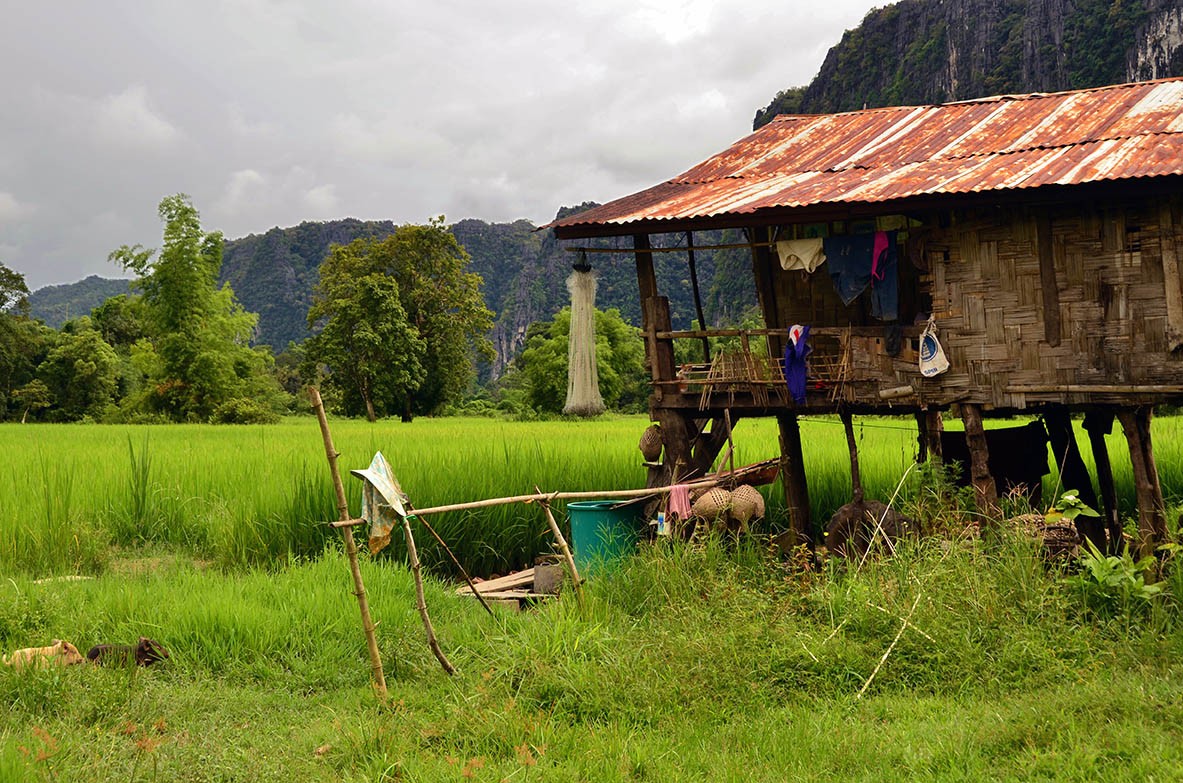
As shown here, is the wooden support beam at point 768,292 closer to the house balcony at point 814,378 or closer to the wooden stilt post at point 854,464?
the house balcony at point 814,378

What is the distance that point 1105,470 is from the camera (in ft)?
30.1

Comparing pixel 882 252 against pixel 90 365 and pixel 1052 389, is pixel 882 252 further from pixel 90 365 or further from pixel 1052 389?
pixel 90 365

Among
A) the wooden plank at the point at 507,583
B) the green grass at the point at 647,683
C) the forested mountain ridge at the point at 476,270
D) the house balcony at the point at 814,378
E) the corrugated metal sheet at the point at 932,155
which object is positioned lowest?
the wooden plank at the point at 507,583

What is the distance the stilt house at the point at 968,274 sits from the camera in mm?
6941

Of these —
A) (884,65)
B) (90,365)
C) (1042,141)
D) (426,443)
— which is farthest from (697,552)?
(884,65)

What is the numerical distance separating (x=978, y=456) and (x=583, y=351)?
322cm

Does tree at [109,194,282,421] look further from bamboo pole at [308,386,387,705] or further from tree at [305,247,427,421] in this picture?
bamboo pole at [308,386,387,705]

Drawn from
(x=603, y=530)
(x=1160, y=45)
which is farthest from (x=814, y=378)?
(x=1160, y=45)

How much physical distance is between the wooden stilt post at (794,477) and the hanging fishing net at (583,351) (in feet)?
6.02

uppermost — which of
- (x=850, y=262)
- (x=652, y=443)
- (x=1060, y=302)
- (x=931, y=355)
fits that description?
(x=850, y=262)

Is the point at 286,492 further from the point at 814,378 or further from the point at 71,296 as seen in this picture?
the point at 71,296

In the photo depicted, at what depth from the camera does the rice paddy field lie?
4.00m

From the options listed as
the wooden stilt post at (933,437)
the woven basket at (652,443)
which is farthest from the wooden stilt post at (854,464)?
the woven basket at (652,443)

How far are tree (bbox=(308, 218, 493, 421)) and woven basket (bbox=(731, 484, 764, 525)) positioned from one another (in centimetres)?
2394
